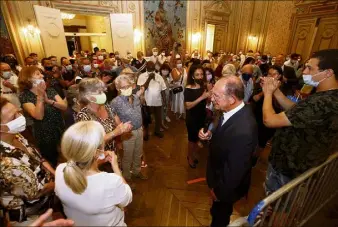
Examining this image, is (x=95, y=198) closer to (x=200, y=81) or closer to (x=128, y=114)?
(x=128, y=114)

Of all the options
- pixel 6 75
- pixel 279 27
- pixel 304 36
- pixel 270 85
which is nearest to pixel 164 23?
pixel 279 27

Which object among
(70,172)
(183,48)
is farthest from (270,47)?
(70,172)

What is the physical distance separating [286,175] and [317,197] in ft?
1.64

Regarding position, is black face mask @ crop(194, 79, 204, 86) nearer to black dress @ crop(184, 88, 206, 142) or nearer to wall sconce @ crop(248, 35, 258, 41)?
black dress @ crop(184, 88, 206, 142)

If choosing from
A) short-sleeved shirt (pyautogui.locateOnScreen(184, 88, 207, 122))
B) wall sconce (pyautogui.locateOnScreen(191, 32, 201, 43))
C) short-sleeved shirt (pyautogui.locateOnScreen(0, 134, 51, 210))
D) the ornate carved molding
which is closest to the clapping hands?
short-sleeved shirt (pyautogui.locateOnScreen(184, 88, 207, 122))

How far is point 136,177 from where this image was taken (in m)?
3.01

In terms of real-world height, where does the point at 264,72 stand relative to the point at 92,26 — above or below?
below

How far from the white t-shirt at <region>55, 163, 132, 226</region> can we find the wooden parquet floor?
1.26 m

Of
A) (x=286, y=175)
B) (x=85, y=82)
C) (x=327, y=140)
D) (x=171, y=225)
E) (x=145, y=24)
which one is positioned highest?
(x=145, y=24)

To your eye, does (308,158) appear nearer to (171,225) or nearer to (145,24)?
(171,225)

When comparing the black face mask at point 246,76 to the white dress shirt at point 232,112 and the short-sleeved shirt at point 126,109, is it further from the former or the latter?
the short-sleeved shirt at point 126,109

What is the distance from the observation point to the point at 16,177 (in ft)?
4.12

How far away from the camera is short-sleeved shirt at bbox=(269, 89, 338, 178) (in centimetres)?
146

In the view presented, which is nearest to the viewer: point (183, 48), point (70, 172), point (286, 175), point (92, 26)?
point (70, 172)
